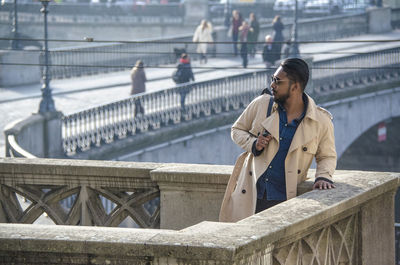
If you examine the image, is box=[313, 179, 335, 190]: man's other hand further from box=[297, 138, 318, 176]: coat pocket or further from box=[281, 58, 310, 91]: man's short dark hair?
box=[281, 58, 310, 91]: man's short dark hair

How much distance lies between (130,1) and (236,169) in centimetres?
4678

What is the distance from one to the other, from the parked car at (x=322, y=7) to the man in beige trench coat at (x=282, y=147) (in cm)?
4181

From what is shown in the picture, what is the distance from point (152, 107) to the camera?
2641 centimetres

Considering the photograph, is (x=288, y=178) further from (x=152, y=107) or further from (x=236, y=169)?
(x=152, y=107)

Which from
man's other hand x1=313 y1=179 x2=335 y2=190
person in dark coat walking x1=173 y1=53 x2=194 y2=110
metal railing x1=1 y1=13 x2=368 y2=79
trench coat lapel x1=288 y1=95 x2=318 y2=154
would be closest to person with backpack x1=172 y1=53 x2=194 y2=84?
person in dark coat walking x1=173 y1=53 x2=194 y2=110

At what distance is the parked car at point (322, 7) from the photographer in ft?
159

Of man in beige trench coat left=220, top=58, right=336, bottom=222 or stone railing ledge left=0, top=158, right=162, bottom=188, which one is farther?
stone railing ledge left=0, top=158, right=162, bottom=188

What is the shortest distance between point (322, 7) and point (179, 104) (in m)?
23.3

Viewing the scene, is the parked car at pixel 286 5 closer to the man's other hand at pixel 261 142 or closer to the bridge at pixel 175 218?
the bridge at pixel 175 218

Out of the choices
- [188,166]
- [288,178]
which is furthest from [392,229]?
[188,166]

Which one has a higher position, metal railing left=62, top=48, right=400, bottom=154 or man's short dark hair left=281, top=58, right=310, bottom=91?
man's short dark hair left=281, top=58, right=310, bottom=91

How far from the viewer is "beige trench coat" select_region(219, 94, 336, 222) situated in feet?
22.1

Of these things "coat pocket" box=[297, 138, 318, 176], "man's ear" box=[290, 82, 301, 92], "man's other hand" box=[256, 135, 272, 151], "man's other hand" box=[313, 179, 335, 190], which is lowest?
"man's other hand" box=[313, 179, 335, 190]

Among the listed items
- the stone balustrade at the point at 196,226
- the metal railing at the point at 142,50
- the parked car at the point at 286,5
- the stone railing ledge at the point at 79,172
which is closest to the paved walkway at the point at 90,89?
the metal railing at the point at 142,50
